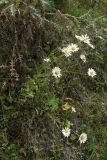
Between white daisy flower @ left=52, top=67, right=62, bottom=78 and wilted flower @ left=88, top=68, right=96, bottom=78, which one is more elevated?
wilted flower @ left=88, top=68, right=96, bottom=78

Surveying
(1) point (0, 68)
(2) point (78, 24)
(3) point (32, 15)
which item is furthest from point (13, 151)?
(2) point (78, 24)

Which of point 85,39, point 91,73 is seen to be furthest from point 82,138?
point 85,39

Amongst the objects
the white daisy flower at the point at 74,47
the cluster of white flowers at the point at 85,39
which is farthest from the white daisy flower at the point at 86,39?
the white daisy flower at the point at 74,47

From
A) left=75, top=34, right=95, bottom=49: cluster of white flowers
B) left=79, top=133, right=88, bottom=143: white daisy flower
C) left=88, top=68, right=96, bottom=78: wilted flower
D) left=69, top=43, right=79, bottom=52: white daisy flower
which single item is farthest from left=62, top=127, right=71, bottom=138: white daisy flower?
left=75, top=34, right=95, bottom=49: cluster of white flowers

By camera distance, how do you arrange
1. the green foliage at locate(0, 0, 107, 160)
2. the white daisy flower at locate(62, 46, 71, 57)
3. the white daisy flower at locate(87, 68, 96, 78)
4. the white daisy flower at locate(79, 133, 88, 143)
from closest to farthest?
the green foliage at locate(0, 0, 107, 160) → the white daisy flower at locate(79, 133, 88, 143) → the white daisy flower at locate(62, 46, 71, 57) → the white daisy flower at locate(87, 68, 96, 78)

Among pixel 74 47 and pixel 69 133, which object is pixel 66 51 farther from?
pixel 69 133

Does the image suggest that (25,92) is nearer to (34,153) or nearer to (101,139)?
(34,153)

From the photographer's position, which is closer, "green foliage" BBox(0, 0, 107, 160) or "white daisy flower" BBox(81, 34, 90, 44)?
"green foliage" BBox(0, 0, 107, 160)

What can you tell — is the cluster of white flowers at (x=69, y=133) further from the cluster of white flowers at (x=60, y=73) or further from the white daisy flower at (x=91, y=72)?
the white daisy flower at (x=91, y=72)

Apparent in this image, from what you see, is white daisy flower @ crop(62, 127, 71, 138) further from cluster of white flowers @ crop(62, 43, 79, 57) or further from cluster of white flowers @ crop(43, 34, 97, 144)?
cluster of white flowers @ crop(62, 43, 79, 57)
